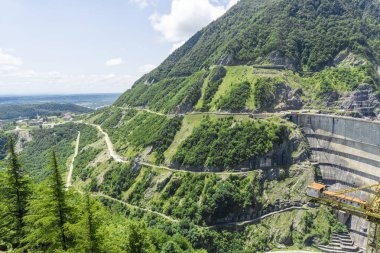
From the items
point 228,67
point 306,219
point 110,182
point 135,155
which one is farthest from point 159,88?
point 306,219

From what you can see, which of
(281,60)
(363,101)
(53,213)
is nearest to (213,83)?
(281,60)

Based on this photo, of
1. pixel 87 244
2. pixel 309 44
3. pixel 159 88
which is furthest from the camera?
pixel 159 88

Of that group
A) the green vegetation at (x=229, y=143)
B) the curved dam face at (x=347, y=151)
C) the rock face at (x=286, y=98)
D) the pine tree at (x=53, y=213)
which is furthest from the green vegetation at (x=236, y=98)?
the pine tree at (x=53, y=213)

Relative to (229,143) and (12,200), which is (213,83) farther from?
(12,200)

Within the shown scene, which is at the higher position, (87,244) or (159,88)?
(159,88)

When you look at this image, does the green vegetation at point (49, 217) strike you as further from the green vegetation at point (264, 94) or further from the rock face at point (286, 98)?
the rock face at point (286, 98)

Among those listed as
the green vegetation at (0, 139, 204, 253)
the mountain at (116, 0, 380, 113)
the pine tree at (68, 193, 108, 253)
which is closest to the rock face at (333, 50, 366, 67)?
the mountain at (116, 0, 380, 113)

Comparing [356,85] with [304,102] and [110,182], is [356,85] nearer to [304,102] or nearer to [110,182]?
[304,102]
